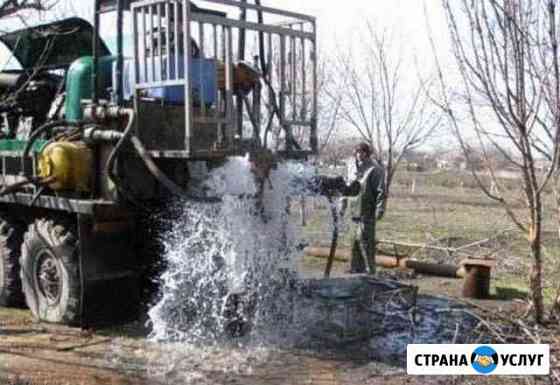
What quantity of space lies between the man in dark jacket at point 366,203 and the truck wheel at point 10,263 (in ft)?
13.5

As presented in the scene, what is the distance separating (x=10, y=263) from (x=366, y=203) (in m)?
4.45

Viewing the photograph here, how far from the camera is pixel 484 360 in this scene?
5.54 meters

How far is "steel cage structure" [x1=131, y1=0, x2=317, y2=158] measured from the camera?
19.7 ft

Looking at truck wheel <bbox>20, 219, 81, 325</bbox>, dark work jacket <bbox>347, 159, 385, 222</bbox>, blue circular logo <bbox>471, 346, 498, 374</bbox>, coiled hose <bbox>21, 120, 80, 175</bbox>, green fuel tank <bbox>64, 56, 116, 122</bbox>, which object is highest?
green fuel tank <bbox>64, 56, 116, 122</bbox>

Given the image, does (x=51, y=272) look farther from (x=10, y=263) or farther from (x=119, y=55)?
(x=119, y=55)

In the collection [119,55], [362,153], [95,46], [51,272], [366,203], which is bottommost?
[51,272]

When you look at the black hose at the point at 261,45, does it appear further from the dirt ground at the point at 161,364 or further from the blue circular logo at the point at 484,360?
the blue circular logo at the point at 484,360

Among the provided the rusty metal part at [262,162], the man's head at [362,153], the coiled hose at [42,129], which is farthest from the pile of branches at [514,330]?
the coiled hose at [42,129]

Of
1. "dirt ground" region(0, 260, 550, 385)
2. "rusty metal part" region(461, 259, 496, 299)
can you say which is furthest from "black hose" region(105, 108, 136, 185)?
"rusty metal part" region(461, 259, 496, 299)

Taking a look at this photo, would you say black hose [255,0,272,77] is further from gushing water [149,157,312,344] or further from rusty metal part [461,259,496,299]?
rusty metal part [461,259,496,299]

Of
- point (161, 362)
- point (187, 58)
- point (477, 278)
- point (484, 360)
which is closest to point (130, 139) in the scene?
point (187, 58)

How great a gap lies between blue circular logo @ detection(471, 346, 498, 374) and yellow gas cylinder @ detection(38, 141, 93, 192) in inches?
→ 153

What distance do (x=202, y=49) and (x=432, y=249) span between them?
7.38 m

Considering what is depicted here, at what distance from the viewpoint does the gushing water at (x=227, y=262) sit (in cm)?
659
